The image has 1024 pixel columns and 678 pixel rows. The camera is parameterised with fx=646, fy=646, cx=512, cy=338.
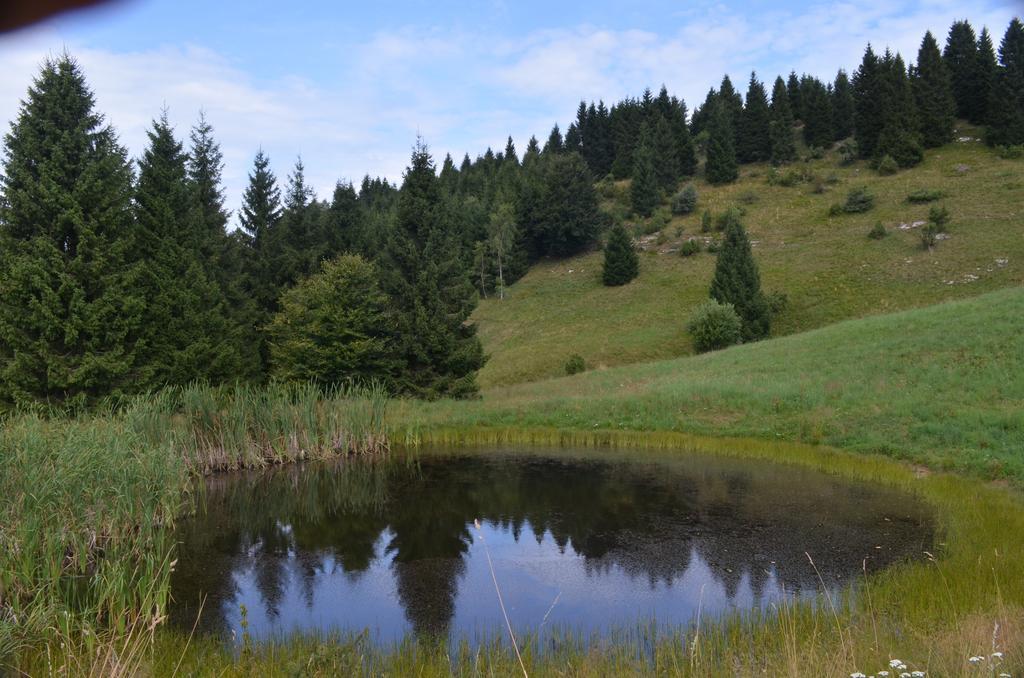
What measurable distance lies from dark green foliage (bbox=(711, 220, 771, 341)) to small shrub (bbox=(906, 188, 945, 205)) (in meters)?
20.8

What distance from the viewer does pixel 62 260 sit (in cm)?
1994

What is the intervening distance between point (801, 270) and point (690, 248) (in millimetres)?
10057

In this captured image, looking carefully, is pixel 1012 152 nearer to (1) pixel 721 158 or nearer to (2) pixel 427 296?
(1) pixel 721 158

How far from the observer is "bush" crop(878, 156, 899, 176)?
5981 centimetres

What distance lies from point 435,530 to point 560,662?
18.6ft

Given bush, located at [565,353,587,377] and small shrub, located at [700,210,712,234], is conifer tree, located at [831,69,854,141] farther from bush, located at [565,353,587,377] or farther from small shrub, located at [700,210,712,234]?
bush, located at [565,353,587,377]

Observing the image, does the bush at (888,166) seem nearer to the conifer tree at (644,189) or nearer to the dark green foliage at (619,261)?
the conifer tree at (644,189)

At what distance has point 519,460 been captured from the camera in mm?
17031

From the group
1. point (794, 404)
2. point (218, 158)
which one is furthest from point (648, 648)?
point (218, 158)

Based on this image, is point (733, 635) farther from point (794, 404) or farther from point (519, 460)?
point (794, 404)

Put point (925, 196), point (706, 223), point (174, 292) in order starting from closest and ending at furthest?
point (174, 292) → point (925, 196) → point (706, 223)

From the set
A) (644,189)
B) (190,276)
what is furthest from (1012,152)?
(190,276)

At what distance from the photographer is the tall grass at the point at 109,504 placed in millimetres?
6070

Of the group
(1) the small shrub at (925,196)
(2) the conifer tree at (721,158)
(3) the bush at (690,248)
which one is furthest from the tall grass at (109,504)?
(2) the conifer tree at (721,158)
